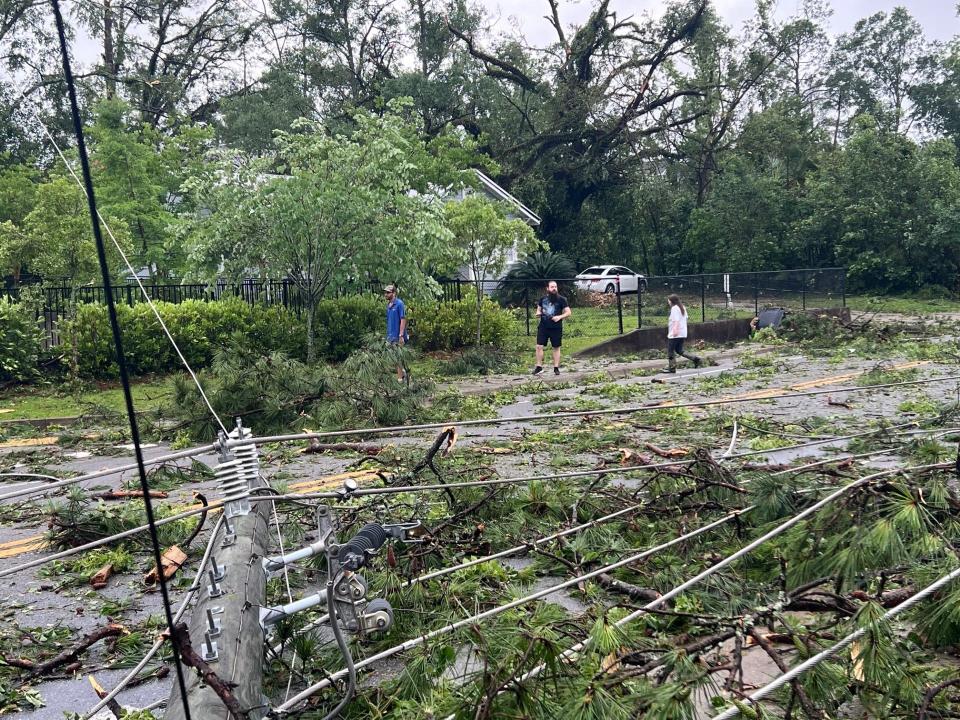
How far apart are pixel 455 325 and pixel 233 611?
17.0m

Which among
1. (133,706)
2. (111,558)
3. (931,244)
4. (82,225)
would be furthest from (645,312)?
(133,706)

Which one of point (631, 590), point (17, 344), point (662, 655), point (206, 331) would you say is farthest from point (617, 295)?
point (662, 655)

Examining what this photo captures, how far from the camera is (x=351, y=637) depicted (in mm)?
3533

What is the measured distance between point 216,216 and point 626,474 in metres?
11.7

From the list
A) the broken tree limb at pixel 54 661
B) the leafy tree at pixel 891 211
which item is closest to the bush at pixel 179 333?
the broken tree limb at pixel 54 661

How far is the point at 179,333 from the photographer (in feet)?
51.1

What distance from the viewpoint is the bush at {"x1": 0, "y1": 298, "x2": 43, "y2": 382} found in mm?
14258

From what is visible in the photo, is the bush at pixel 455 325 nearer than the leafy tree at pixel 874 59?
Yes

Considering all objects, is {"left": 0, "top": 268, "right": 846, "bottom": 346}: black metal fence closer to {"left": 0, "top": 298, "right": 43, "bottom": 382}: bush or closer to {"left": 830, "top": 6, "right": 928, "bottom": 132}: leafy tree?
{"left": 0, "top": 298, "right": 43, "bottom": 382}: bush

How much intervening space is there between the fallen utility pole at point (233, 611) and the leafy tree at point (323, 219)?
39.3 ft

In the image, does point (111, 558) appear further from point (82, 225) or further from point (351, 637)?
point (82, 225)

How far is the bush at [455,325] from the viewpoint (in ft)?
63.8

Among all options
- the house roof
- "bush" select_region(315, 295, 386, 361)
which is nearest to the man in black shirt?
"bush" select_region(315, 295, 386, 361)

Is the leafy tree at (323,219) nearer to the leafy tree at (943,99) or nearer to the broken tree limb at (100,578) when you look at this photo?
the broken tree limb at (100,578)
